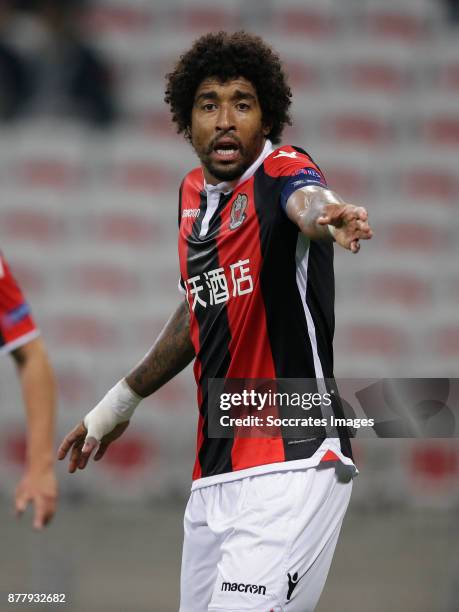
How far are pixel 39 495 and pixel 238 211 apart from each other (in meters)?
1.08

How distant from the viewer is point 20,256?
9883 millimetres

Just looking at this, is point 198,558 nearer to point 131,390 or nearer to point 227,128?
point 131,390

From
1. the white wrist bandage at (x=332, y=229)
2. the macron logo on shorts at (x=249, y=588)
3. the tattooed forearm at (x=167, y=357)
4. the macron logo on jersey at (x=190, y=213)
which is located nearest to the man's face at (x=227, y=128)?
the macron logo on jersey at (x=190, y=213)

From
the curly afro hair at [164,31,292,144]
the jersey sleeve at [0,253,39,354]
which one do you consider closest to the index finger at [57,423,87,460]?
the jersey sleeve at [0,253,39,354]

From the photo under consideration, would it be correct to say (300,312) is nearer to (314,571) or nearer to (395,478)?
(314,571)

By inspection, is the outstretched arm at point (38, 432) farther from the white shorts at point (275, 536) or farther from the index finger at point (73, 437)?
the white shorts at point (275, 536)

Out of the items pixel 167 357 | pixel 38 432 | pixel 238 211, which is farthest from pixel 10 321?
pixel 238 211

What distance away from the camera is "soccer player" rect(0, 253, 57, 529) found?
3680 millimetres

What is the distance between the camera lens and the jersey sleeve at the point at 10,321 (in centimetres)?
387

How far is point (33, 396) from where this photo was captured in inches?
149

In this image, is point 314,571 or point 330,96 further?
point 330,96

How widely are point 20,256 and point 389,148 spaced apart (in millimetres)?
3307

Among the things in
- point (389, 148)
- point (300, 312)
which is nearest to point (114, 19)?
A: point (389, 148)

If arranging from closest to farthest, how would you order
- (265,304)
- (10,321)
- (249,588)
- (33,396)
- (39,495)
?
(249,588) < (265,304) < (39,495) < (33,396) < (10,321)
